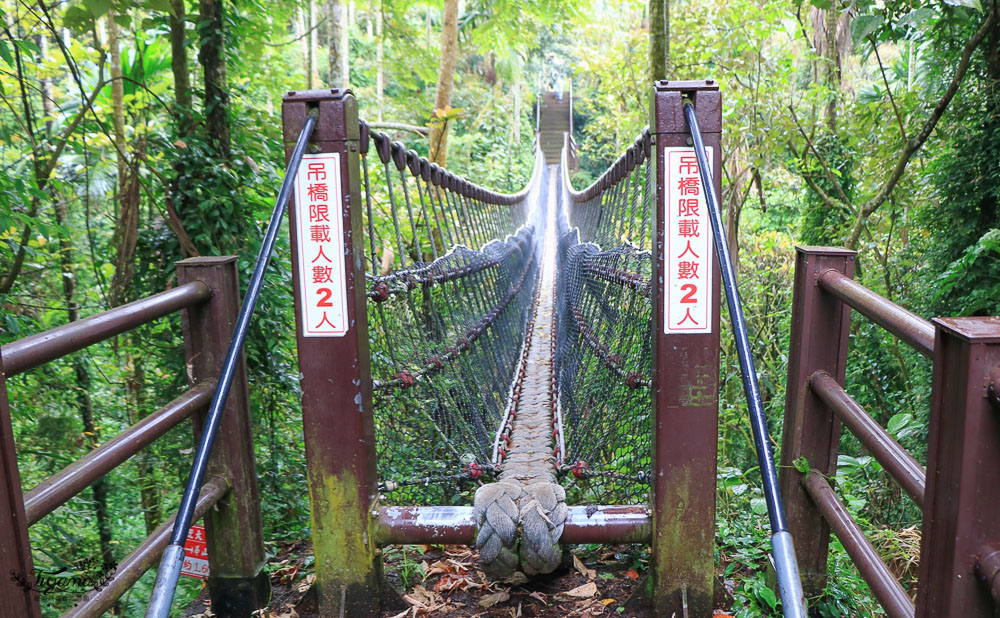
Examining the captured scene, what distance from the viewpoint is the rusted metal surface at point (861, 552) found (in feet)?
2.93

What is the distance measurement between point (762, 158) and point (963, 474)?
3.56m

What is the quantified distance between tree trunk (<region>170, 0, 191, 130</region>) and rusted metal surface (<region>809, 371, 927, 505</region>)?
2.13m

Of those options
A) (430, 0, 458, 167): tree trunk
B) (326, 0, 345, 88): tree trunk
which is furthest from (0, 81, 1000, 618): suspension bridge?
(430, 0, 458, 167): tree trunk

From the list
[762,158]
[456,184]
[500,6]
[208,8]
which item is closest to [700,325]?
[456,184]

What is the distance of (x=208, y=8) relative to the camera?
2283 mm

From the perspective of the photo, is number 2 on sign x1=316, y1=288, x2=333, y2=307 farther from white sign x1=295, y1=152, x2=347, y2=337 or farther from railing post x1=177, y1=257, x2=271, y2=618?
railing post x1=177, y1=257, x2=271, y2=618

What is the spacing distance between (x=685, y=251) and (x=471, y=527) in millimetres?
→ 694

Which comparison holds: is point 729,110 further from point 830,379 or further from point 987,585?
point 987,585

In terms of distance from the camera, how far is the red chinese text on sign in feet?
4.65

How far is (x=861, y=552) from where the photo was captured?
1.00m

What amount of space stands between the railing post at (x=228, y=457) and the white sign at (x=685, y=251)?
87 centimetres

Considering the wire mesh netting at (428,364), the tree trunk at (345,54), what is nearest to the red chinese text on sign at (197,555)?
the wire mesh netting at (428,364)

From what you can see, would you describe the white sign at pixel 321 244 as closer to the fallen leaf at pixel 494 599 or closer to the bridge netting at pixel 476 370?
the bridge netting at pixel 476 370

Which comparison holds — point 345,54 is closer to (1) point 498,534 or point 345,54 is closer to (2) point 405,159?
(2) point 405,159
